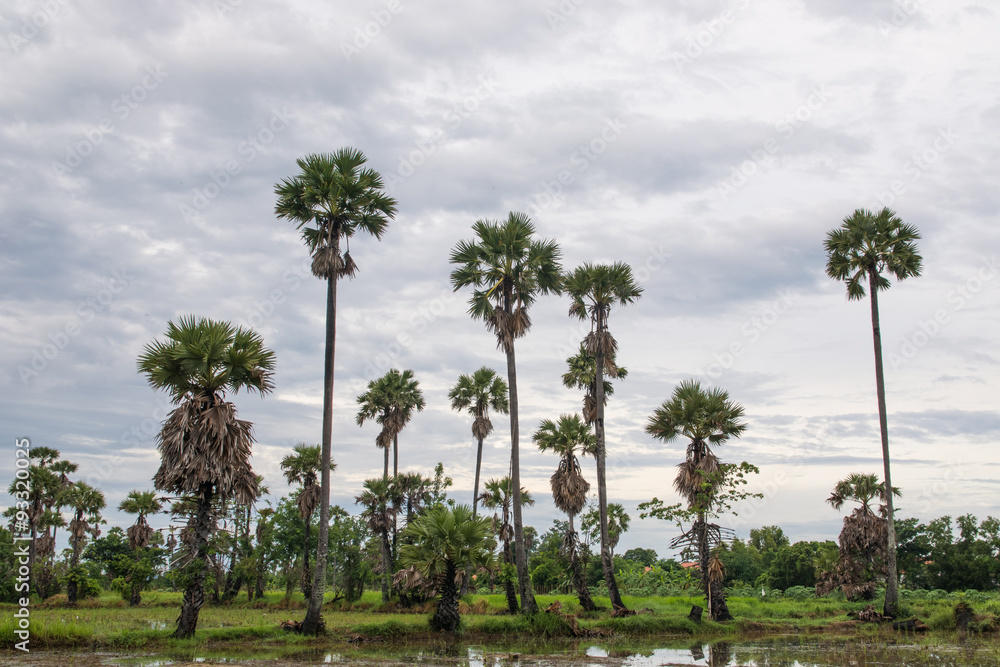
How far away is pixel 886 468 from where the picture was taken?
105 feet

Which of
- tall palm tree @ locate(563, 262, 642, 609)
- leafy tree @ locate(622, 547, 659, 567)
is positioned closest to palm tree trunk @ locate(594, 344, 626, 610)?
tall palm tree @ locate(563, 262, 642, 609)

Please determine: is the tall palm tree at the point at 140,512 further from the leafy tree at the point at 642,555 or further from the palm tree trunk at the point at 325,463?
the leafy tree at the point at 642,555

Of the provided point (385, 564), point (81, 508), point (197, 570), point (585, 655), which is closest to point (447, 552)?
point (585, 655)

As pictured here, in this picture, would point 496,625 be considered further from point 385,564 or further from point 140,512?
point 140,512

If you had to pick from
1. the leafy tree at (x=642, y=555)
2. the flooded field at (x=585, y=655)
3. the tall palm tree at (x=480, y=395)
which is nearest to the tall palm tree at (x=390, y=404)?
the tall palm tree at (x=480, y=395)

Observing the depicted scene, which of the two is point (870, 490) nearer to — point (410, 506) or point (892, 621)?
point (892, 621)

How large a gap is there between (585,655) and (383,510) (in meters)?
24.4

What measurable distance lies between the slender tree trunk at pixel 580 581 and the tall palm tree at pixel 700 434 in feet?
17.9

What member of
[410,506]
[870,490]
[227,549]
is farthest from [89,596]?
[870,490]

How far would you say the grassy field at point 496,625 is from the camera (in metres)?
20.2

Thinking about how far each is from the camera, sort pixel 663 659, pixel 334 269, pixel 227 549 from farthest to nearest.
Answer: pixel 334 269 → pixel 227 549 → pixel 663 659

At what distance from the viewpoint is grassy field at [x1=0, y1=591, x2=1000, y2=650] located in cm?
2022

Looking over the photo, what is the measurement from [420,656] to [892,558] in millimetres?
23802

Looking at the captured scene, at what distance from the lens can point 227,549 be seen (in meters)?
21.2
